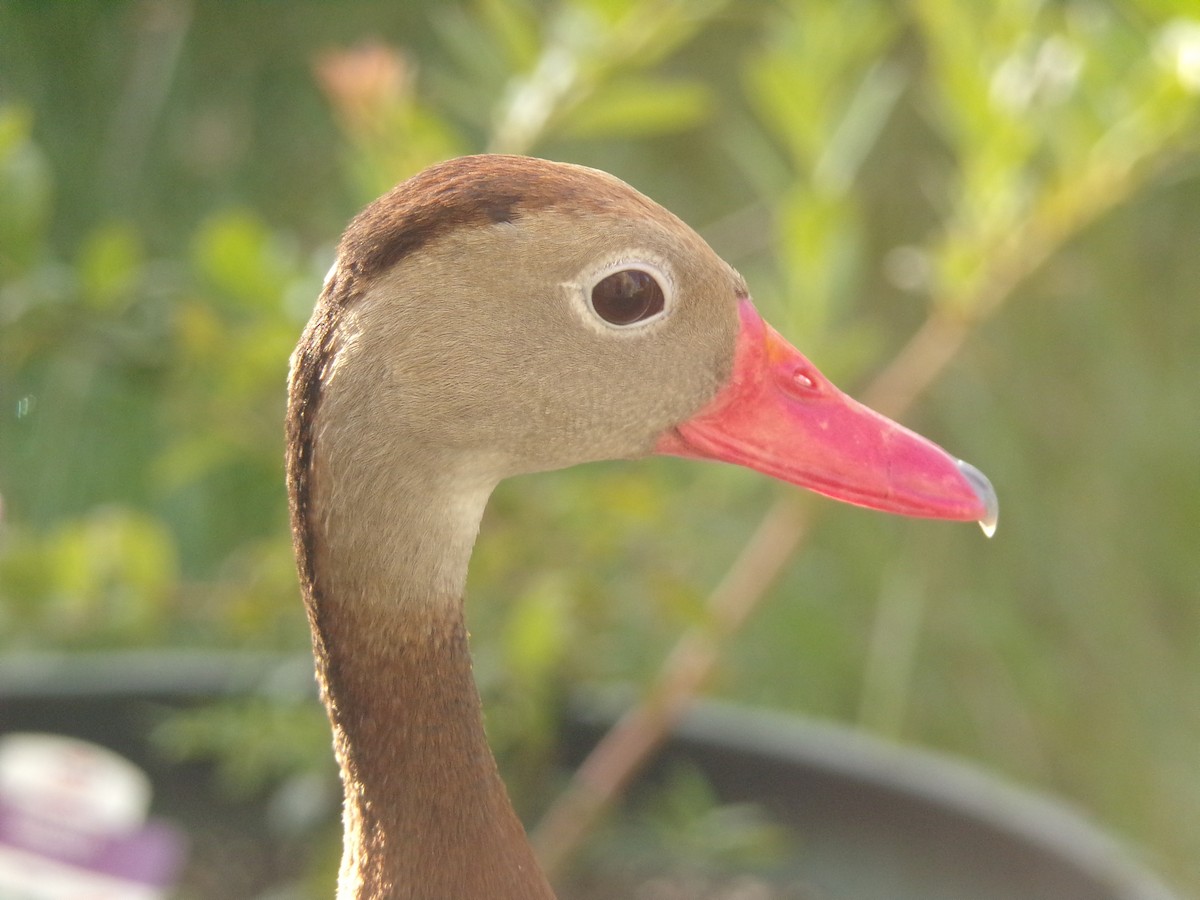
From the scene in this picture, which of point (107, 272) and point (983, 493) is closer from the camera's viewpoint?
point (983, 493)

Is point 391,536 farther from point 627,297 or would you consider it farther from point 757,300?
point 757,300

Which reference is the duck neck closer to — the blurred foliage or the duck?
the duck

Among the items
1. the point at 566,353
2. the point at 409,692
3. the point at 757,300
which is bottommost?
the point at 409,692

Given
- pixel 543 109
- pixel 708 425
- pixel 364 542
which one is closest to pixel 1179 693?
pixel 543 109

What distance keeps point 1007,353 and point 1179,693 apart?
1.55 feet

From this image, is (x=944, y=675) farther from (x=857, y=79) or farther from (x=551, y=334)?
(x=551, y=334)

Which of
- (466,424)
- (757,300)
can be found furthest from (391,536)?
(757,300)

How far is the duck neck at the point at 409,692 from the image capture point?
58cm

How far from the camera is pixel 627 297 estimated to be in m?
0.60

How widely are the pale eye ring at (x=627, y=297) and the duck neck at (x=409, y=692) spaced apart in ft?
0.32

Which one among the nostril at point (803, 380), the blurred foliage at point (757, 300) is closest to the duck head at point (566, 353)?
the nostril at point (803, 380)

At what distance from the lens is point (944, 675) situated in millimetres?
1721

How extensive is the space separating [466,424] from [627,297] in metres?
0.09

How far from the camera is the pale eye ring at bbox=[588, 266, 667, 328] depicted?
592 mm
